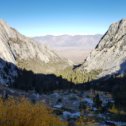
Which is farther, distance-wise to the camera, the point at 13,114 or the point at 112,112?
the point at 112,112

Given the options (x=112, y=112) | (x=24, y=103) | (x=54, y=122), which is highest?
(x=24, y=103)

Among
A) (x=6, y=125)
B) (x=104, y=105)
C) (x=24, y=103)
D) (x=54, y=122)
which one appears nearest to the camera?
(x=6, y=125)

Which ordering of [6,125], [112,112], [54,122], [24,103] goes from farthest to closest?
[112,112], [54,122], [24,103], [6,125]

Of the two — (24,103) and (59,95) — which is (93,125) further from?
(59,95)

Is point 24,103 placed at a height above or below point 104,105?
above

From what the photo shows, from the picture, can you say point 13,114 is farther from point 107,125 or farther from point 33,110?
point 107,125

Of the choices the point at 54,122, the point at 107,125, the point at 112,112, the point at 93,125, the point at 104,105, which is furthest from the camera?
the point at 104,105

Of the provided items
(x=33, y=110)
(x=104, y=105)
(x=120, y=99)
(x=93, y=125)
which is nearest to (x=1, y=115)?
(x=33, y=110)

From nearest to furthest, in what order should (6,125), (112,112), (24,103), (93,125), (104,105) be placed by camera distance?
(6,125) < (24,103) < (93,125) < (112,112) < (104,105)

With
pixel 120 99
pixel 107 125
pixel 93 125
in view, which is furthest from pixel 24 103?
pixel 120 99
